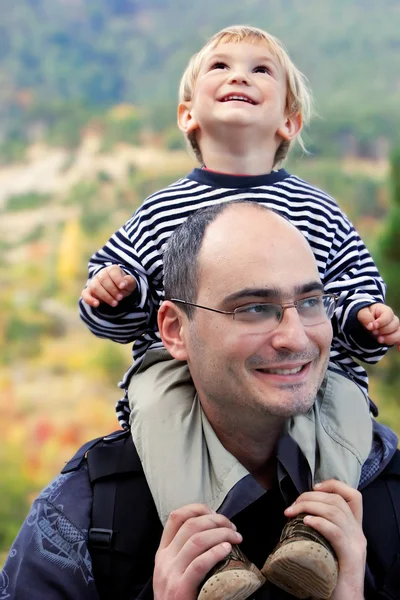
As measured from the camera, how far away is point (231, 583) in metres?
1.29

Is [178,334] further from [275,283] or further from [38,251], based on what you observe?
[38,251]

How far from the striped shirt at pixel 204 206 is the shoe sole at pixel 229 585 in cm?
56

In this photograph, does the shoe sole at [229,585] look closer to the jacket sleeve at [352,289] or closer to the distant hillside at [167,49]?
the jacket sleeve at [352,289]

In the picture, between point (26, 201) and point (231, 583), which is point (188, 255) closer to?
point (231, 583)

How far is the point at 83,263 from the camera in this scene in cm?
921

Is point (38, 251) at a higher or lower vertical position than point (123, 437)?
higher

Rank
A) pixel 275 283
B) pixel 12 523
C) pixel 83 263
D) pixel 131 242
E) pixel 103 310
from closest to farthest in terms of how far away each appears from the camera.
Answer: pixel 275 283, pixel 103 310, pixel 131 242, pixel 12 523, pixel 83 263

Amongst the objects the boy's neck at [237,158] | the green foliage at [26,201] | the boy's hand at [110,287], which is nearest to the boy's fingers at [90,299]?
the boy's hand at [110,287]

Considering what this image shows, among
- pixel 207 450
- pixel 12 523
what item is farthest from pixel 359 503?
pixel 12 523

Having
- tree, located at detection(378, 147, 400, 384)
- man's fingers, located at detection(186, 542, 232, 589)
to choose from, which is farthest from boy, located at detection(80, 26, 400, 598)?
tree, located at detection(378, 147, 400, 384)

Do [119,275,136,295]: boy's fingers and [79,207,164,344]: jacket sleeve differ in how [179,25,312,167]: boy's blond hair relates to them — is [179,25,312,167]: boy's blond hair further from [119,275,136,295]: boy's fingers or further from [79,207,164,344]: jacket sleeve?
[119,275,136,295]: boy's fingers

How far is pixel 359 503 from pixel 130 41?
9.70 m

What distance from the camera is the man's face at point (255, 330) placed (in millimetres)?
1440

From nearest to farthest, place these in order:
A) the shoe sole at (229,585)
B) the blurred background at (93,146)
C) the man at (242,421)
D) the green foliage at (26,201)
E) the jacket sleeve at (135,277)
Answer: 1. the shoe sole at (229,585)
2. the man at (242,421)
3. the jacket sleeve at (135,277)
4. the blurred background at (93,146)
5. the green foliage at (26,201)
